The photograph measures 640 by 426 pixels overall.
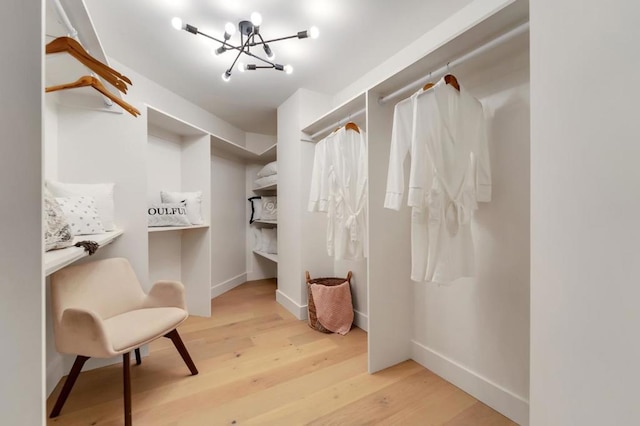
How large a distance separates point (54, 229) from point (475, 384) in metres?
2.21

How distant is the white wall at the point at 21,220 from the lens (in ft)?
1.53

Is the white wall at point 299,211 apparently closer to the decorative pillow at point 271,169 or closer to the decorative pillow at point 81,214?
the decorative pillow at point 271,169

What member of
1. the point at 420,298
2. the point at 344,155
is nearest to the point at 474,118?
the point at 344,155

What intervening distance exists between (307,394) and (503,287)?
1.24 m

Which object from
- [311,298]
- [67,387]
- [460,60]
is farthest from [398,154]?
[67,387]

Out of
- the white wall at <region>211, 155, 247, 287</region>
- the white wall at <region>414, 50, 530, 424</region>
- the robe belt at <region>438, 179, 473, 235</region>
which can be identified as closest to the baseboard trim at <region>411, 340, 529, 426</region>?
the white wall at <region>414, 50, 530, 424</region>

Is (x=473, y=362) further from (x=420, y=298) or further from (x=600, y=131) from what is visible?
(x=600, y=131)

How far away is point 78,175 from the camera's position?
5.34 ft

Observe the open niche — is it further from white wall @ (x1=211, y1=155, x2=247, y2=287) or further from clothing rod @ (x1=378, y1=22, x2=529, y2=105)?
clothing rod @ (x1=378, y1=22, x2=529, y2=105)

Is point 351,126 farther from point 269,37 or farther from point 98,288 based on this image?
point 98,288

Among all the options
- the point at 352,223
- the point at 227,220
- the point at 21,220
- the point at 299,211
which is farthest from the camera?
the point at 227,220

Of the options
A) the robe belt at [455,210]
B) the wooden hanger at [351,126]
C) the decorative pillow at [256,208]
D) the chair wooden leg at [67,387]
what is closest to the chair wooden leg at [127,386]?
the chair wooden leg at [67,387]

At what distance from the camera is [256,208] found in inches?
140

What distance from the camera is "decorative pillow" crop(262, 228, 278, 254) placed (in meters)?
3.31
